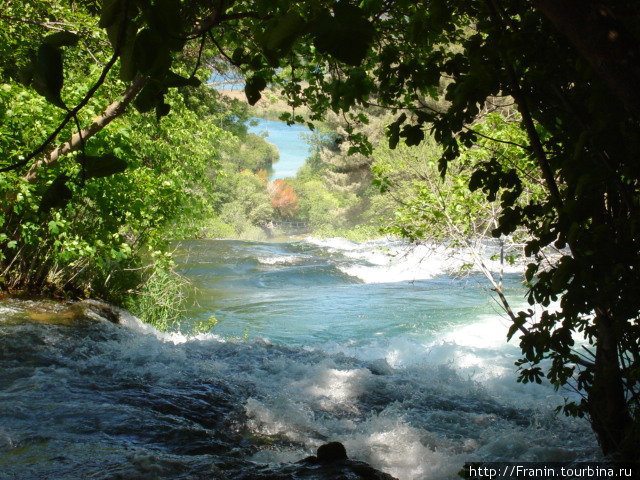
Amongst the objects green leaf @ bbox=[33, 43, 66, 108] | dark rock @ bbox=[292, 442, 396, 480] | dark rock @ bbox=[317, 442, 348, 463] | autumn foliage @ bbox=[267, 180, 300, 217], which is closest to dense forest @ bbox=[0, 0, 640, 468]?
green leaf @ bbox=[33, 43, 66, 108]

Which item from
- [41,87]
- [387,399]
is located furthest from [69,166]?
[41,87]

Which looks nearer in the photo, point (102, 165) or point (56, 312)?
point (102, 165)

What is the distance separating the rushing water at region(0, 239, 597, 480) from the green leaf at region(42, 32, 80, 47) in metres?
2.62

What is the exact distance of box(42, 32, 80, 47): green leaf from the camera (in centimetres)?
74

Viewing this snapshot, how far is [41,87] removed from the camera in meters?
0.66

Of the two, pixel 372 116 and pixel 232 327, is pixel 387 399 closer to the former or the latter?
pixel 232 327

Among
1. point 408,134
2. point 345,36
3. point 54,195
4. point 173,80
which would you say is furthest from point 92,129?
point 345,36

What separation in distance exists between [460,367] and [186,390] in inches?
148

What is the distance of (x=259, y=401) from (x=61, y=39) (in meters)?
4.29

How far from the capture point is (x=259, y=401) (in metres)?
4.68

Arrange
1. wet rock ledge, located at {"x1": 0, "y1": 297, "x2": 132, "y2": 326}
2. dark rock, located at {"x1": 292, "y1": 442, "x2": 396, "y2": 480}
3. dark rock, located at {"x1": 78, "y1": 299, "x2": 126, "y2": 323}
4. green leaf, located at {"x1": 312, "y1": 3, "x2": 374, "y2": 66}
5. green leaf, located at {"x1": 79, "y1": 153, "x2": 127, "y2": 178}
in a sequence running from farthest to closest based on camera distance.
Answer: dark rock, located at {"x1": 78, "y1": 299, "x2": 126, "y2": 323}
wet rock ledge, located at {"x1": 0, "y1": 297, "x2": 132, "y2": 326}
dark rock, located at {"x1": 292, "y1": 442, "x2": 396, "y2": 480}
green leaf, located at {"x1": 79, "y1": 153, "x2": 127, "y2": 178}
green leaf, located at {"x1": 312, "y1": 3, "x2": 374, "y2": 66}

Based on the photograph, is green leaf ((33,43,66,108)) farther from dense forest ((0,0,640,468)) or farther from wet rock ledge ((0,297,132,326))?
wet rock ledge ((0,297,132,326))

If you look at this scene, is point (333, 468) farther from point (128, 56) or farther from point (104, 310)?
point (104, 310)

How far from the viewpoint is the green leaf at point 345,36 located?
2.12 feet
